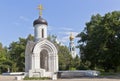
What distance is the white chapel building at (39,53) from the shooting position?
3561 cm

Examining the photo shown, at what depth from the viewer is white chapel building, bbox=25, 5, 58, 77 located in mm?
35609

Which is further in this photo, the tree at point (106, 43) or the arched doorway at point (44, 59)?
the tree at point (106, 43)

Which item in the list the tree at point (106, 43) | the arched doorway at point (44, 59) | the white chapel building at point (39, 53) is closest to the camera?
the white chapel building at point (39, 53)

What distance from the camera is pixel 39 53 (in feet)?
123

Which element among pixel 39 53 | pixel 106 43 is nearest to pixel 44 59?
pixel 39 53

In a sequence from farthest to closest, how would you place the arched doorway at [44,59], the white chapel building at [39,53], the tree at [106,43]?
the tree at [106,43] → the arched doorway at [44,59] → the white chapel building at [39,53]

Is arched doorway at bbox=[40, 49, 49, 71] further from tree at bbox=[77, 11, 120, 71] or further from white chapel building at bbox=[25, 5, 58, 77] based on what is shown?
→ tree at bbox=[77, 11, 120, 71]

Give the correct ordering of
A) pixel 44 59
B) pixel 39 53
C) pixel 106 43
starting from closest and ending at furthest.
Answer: pixel 39 53, pixel 44 59, pixel 106 43

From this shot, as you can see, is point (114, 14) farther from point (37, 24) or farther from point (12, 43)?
point (12, 43)

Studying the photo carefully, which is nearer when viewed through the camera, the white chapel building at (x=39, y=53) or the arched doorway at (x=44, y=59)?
the white chapel building at (x=39, y=53)

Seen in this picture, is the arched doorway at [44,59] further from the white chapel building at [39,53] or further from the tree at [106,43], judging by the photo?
the tree at [106,43]

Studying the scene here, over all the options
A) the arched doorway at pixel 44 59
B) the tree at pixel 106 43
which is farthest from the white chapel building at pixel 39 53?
the tree at pixel 106 43

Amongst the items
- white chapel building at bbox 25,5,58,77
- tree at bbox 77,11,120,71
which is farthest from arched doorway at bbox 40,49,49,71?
tree at bbox 77,11,120,71

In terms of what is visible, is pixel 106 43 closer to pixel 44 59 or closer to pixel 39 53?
pixel 44 59
